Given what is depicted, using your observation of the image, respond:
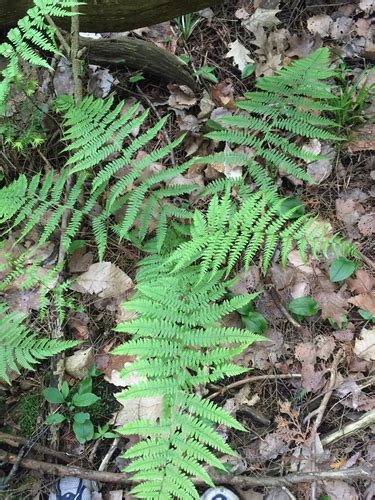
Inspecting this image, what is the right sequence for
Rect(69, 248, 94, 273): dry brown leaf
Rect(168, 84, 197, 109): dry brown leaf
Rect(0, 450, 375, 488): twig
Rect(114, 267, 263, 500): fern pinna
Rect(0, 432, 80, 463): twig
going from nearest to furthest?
Rect(114, 267, 263, 500): fern pinna, Rect(0, 450, 375, 488): twig, Rect(0, 432, 80, 463): twig, Rect(69, 248, 94, 273): dry brown leaf, Rect(168, 84, 197, 109): dry brown leaf

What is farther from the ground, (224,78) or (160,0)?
(160,0)

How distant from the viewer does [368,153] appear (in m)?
3.41

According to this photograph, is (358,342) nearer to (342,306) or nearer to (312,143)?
(342,306)

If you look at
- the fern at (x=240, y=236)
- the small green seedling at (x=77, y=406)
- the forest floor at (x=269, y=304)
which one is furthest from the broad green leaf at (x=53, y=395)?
the fern at (x=240, y=236)

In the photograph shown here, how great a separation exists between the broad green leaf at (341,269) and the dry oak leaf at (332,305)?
0.36ft

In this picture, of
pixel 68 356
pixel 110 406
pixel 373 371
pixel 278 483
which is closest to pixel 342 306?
pixel 373 371

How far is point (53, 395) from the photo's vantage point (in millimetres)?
2887

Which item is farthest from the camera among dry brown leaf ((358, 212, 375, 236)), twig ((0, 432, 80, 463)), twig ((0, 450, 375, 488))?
dry brown leaf ((358, 212, 375, 236))

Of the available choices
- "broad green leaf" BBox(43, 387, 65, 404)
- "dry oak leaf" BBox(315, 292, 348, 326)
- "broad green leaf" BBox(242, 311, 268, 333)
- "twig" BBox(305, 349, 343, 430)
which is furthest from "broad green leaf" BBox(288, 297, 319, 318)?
"broad green leaf" BBox(43, 387, 65, 404)

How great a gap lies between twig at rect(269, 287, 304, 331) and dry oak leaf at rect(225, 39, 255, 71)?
1.92 m

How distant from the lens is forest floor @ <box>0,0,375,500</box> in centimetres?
273

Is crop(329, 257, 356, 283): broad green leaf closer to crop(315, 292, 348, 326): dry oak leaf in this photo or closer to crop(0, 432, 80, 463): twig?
crop(315, 292, 348, 326): dry oak leaf

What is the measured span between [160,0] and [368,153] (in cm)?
188

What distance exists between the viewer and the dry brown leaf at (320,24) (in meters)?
3.79
